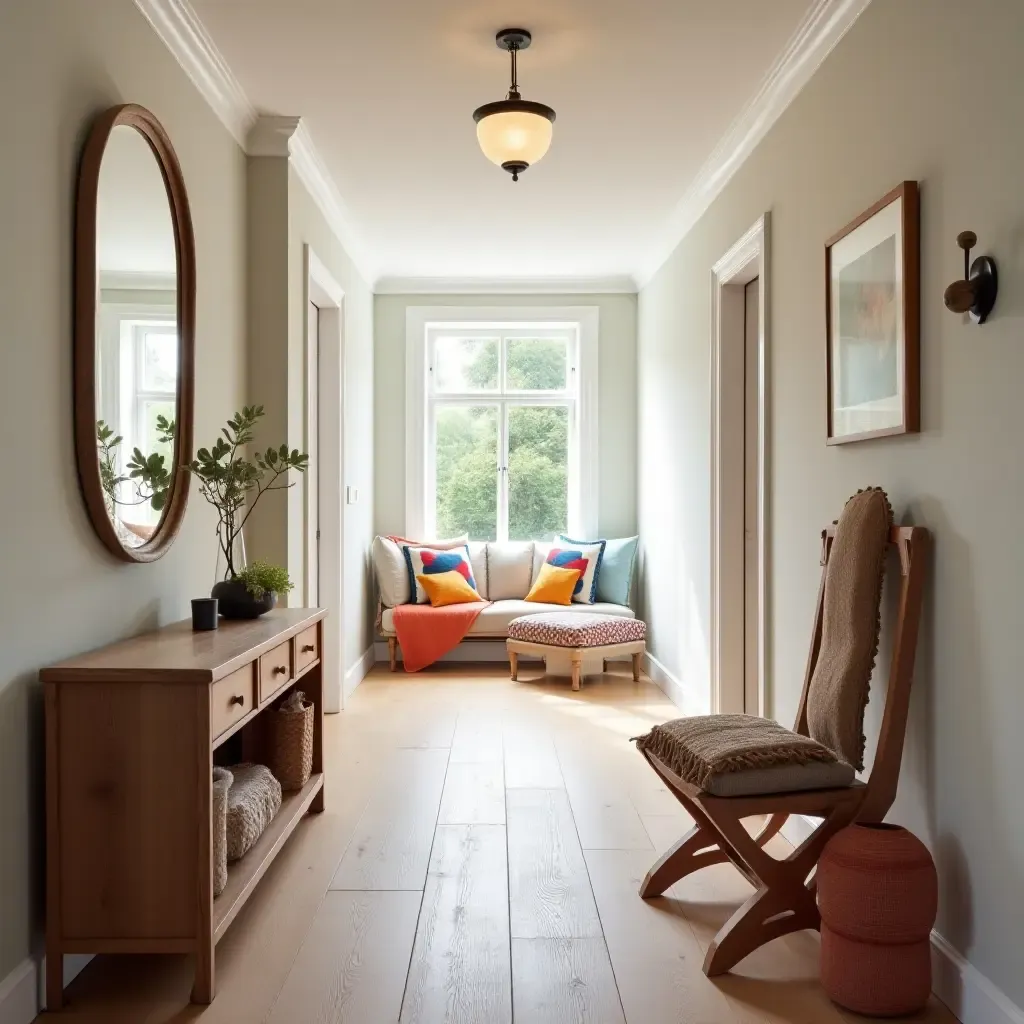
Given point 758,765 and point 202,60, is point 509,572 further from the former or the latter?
point 758,765

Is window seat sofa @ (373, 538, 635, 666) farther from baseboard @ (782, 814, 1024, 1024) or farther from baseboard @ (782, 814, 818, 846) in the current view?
baseboard @ (782, 814, 1024, 1024)

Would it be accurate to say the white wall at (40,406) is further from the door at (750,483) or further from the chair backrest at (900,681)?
the door at (750,483)

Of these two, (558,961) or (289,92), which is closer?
(558,961)

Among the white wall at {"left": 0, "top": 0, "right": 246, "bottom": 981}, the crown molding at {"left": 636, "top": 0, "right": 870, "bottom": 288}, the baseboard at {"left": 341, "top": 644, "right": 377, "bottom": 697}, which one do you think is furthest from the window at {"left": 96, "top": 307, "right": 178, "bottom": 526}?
the baseboard at {"left": 341, "top": 644, "right": 377, "bottom": 697}

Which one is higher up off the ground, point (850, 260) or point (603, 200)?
point (603, 200)

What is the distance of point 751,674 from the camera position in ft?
14.6

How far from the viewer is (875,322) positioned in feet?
8.43

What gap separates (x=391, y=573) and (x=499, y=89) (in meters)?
3.49

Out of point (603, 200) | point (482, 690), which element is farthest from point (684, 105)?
point (482, 690)

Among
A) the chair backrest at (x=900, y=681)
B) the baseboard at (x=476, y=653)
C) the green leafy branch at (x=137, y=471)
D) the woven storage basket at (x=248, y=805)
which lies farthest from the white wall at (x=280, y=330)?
the chair backrest at (x=900, y=681)

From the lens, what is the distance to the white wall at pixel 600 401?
22.3ft

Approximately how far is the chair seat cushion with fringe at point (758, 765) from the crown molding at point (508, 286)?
15.7 feet

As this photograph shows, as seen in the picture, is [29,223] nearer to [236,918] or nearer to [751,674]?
[236,918]

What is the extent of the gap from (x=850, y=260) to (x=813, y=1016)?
74.4 inches
